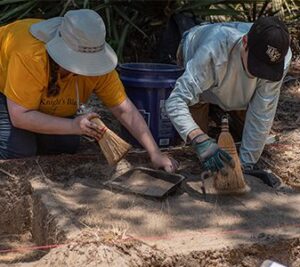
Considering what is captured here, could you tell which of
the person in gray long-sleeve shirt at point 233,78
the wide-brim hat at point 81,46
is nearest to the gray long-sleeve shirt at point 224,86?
the person in gray long-sleeve shirt at point 233,78

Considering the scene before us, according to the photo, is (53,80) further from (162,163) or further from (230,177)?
(230,177)

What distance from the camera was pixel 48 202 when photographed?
10.7 feet

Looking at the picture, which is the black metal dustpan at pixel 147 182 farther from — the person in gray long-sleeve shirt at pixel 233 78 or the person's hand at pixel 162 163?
the person in gray long-sleeve shirt at pixel 233 78

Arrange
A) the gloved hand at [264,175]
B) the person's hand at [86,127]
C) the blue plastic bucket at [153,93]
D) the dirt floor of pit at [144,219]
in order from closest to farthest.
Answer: the dirt floor of pit at [144,219] < the person's hand at [86,127] < the gloved hand at [264,175] < the blue plastic bucket at [153,93]

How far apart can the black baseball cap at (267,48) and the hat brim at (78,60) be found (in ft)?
2.18

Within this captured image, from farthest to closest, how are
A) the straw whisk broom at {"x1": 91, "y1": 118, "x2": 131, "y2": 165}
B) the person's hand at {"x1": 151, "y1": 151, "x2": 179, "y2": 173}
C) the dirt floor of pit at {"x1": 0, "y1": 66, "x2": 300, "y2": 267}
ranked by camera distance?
the person's hand at {"x1": 151, "y1": 151, "x2": 179, "y2": 173} < the straw whisk broom at {"x1": 91, "y1": 118, "x2": 131, "y2": 165} < the dirt floor of pit at {"x1": 0, "y1": 66, "x2": 300, "y2": 267}

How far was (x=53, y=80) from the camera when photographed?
11.2 ft

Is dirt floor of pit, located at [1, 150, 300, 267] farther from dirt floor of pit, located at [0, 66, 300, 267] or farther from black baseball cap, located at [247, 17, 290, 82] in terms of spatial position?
black baseball cap, located at [247, 17, 290, 82]

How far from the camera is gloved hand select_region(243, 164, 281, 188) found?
365 cm

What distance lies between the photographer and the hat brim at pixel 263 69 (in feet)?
10.5

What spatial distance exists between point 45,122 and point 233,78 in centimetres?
99

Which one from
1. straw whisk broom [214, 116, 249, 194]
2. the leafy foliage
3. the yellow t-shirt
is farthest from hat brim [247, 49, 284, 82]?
the leafy foliage

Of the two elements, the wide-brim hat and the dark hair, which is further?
the dark hair

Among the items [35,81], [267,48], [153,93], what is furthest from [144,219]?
[153,93]
